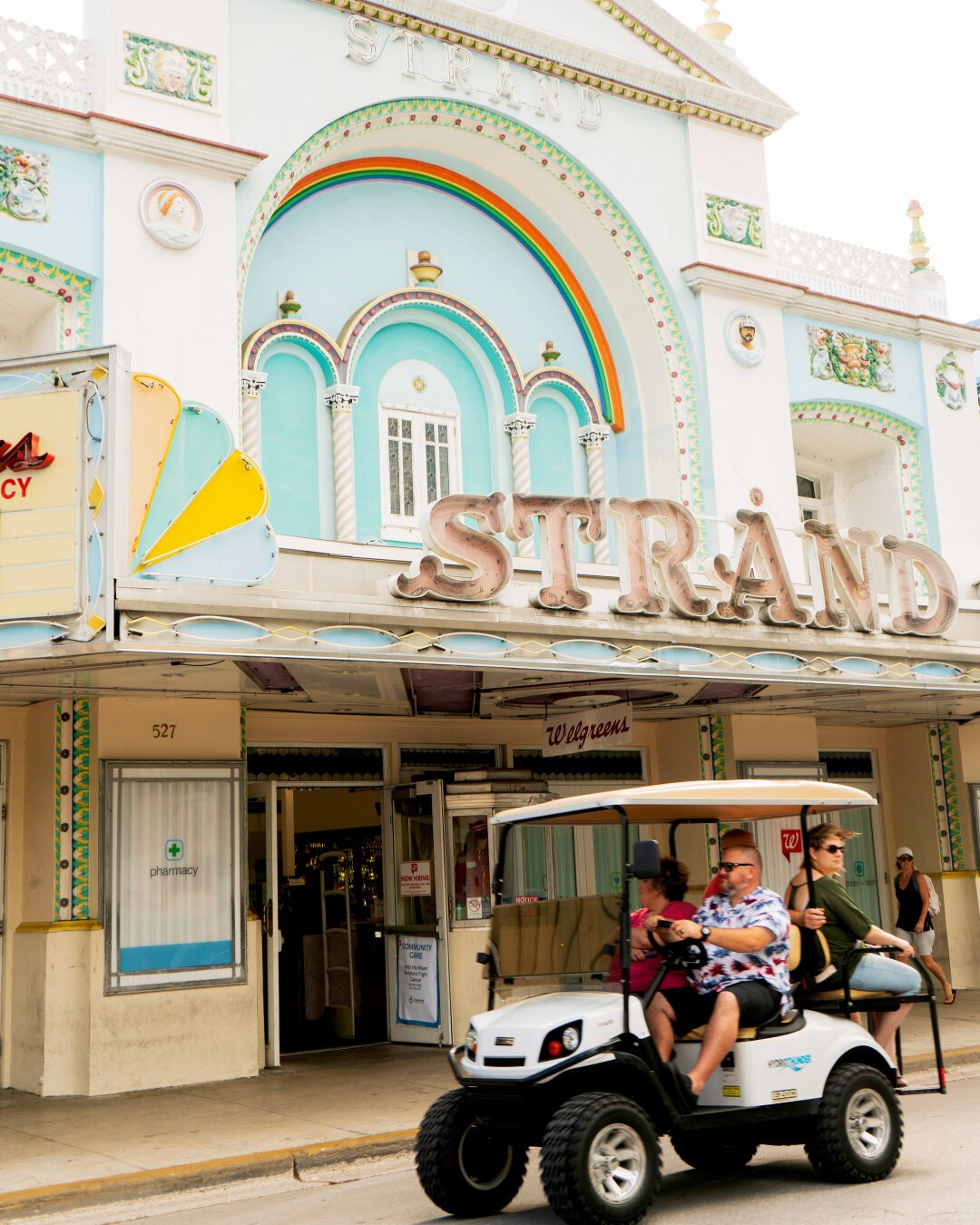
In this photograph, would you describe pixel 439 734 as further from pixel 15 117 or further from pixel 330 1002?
pixel 15 117

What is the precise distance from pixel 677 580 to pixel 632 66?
7344 mm

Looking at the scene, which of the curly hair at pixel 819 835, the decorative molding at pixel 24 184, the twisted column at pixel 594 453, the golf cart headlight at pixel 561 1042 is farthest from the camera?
the twisted column at pixel 594 453

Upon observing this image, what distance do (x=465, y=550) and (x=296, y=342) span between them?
4.39 metres

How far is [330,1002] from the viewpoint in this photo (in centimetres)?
1505

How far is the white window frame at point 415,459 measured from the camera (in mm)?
14969

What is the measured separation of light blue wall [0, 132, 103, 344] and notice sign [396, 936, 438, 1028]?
20.8 feet

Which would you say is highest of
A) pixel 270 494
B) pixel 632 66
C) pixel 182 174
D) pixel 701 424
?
pixel 632 66

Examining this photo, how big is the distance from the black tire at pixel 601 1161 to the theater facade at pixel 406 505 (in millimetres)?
2809

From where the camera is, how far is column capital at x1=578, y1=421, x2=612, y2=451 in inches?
648

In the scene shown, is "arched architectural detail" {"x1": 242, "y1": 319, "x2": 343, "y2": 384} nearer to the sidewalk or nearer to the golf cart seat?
the sidewalk

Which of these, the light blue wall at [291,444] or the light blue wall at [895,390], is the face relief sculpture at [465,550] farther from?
the light blue wall at [895,390]

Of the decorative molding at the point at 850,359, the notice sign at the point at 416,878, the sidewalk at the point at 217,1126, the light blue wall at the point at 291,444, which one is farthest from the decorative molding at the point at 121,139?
the sidewalk at the point at 217,1126

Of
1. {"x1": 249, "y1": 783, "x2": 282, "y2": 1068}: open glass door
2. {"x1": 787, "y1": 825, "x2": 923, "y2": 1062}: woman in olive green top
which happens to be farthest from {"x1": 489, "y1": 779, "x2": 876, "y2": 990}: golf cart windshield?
{"x1": 249, "y1": 783, "x2": 282, "y2": 1068}: open glass door

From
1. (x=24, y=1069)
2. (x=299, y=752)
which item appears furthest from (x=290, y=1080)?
(x=299, y=752)
